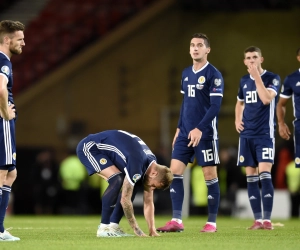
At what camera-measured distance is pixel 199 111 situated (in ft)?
34.3

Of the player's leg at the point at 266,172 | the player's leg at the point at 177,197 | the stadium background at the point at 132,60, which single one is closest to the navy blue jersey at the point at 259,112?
the player's leg at the point at 266,172

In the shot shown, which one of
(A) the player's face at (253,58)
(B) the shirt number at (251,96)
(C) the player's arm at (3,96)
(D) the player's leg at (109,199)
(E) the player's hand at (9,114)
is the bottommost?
(D) the player's leg at (109,199)

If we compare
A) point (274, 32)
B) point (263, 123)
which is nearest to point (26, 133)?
point (274, 32)

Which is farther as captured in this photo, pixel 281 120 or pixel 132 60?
pixel 132 60

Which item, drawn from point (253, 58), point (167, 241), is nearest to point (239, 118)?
point (253, 58)

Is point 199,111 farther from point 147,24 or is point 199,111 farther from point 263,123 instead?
point 147,24

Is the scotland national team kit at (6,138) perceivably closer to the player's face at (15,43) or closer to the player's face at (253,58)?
the player's face at (15,43)

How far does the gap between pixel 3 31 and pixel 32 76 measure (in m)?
13.6

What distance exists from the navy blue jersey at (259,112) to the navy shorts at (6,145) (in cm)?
366

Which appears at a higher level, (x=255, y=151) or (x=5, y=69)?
(x=5, y=69)

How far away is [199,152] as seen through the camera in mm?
10391

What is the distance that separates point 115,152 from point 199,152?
5.00 ft

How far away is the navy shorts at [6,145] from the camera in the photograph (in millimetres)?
8625

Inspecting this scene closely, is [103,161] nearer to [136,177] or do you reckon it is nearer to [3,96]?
[136,177]
